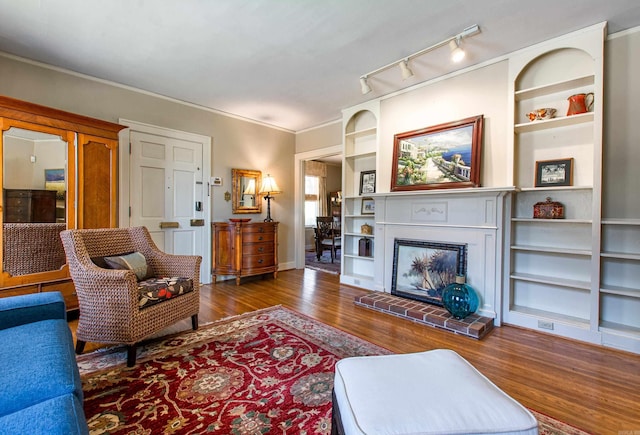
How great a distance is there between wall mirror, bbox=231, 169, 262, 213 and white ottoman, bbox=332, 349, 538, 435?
3740 mm

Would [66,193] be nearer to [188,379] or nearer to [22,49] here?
[22,49]

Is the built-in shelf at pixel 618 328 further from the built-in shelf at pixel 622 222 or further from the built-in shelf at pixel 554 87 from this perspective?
the built-in shelf at pixel 554 87

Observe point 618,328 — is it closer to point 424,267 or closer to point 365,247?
point 424,267

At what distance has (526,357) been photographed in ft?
7.07

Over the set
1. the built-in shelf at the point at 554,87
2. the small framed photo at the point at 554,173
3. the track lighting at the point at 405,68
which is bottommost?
the small framed photo at the point at 554,173

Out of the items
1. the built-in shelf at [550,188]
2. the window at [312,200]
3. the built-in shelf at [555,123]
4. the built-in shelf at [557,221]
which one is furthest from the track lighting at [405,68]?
the window at [312,200]

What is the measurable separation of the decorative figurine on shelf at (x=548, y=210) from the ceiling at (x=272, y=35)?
1422 millimetres

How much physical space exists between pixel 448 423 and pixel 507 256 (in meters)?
2.41

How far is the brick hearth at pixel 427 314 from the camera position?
8.28ft

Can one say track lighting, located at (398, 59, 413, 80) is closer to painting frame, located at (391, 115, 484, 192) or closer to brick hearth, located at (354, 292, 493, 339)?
painting frame, located at (391, 115, 484, 192)

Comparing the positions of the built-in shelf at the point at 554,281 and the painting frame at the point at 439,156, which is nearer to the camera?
the built-in shelf at the point at 554,281

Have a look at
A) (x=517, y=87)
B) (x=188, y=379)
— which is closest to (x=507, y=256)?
(x=517, y=87)

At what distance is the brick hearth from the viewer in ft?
8.28

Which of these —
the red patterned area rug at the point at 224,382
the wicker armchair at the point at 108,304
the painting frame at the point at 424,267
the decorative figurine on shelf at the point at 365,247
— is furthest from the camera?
the decorative figurine on shelf at the point at 365,247
